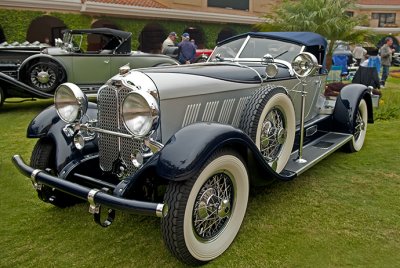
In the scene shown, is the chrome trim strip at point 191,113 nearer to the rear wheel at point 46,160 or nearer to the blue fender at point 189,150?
the blue fender at point 189,150

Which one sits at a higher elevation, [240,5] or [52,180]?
[240,5]

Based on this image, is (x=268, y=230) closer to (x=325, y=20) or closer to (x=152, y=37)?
(x=325, y=20)

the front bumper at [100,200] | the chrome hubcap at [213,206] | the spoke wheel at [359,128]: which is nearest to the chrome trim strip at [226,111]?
the chrome hubcap at [213,206]

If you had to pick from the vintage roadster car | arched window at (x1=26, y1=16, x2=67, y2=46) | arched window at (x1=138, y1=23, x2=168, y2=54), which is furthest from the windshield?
arched window at (x1=138, y1=23, x2=168, y2=54)

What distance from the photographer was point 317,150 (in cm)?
404

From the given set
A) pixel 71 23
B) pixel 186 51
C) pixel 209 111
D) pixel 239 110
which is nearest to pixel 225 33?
pixel 71 23

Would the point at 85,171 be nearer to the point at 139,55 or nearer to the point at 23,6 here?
the point at 139,55

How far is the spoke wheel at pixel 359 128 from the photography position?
4.90m

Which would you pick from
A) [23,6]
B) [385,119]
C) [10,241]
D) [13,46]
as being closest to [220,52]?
[10,241]

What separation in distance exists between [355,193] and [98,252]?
247 cm

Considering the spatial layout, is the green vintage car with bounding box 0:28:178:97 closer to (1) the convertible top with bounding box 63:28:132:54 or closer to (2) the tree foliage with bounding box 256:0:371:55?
(1) the convertible top with bounding box 63:28:132:54

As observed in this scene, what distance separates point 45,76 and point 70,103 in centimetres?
535

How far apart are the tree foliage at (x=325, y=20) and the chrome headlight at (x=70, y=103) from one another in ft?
29.2

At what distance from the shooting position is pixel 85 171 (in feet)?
9.91
